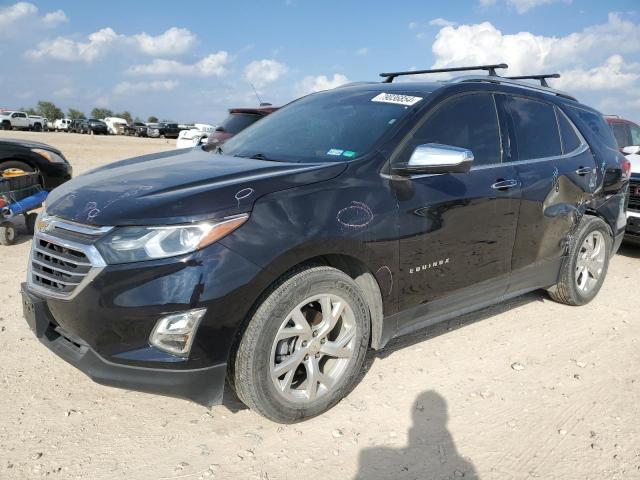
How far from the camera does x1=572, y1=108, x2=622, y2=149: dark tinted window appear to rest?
466 cm

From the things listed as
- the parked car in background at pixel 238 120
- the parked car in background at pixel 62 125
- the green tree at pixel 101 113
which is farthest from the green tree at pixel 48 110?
the parked car in background at pixel 238 120

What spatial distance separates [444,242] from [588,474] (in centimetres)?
142

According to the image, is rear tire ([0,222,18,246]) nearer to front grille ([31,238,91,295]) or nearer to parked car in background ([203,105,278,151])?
front grille ([31,238,91,295])

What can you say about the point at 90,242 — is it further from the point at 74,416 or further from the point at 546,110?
the point at 546,110

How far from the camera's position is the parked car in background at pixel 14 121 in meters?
45.6

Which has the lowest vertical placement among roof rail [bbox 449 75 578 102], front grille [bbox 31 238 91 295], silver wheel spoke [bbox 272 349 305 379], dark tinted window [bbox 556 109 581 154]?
silver wheel spoke [bbox 272 349 305 379]

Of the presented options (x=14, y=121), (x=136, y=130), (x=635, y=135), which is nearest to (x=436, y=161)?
(x=635, y=135)

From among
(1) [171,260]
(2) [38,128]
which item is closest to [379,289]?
(1) [171,260]

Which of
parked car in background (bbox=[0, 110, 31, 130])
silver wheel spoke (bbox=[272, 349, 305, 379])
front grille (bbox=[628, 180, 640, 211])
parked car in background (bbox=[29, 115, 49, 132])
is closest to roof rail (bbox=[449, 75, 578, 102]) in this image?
silver wheel spoke (bbox=[272, 349, 305, 379])

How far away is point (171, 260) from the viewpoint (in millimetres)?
2330

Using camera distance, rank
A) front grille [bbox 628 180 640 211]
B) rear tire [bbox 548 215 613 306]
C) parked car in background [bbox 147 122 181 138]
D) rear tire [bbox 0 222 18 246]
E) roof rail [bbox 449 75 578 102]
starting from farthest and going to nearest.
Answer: parked car in background [bbox 147 122 181 138] < front grille [bbox 628 180 640 211] < rear tire [bbox 0 222 18 246] < rear tire [bbox 548 215 613 306] < roof rail [bbox 449 75 578 102]

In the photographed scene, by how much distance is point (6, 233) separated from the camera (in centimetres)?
636

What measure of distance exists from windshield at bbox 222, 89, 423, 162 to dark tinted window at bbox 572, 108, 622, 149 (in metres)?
2.11

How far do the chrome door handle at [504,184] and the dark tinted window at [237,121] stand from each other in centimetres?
713
